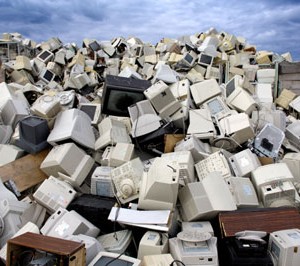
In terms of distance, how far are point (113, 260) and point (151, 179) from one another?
32.5 inches

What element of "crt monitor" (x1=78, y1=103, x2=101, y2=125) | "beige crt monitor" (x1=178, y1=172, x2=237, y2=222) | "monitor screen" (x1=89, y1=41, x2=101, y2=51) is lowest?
"monitor screen" (x1=89, y1=41, x2=101, y2=51)

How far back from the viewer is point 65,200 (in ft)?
12.1

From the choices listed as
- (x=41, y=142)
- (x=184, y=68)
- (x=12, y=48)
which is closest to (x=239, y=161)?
(x=41, y=142)

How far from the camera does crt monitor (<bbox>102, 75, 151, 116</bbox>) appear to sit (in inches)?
191

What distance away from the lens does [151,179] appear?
339 centimetres

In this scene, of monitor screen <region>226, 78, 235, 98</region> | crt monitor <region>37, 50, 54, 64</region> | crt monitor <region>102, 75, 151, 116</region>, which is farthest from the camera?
crt monitor <region>37, 50, 54, 64</region>

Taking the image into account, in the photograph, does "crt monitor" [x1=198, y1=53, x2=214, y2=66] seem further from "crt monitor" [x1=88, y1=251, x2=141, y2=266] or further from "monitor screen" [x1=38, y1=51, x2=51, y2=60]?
"crt monitor" [x1=88, y1=251, x2=141, y2=266]

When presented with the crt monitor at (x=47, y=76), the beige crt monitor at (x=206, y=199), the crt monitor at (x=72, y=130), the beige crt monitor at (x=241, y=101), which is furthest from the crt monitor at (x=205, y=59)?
the beige crt monitor at (x=206, y=199)

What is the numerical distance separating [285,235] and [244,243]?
13.1 inches

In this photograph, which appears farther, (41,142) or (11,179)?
(41,142)

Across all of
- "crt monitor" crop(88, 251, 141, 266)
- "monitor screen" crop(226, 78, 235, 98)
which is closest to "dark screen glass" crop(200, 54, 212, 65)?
"monitor screen" crop(226, 78, 235, 98)

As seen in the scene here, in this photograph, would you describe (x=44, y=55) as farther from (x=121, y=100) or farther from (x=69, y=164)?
(x=69, y=164)

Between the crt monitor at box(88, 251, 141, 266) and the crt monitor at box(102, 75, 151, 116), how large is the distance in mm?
2425

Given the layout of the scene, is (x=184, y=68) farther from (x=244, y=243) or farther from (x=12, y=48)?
(x=244, y=243)
